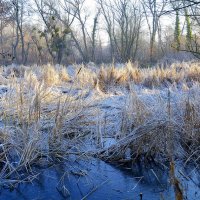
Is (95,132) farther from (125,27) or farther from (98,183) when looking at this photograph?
(125,27)

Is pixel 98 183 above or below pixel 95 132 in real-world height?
below

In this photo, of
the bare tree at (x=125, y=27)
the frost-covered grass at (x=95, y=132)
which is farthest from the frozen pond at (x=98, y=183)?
the bare tree at (x=125, y=27)

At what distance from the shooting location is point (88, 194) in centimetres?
259

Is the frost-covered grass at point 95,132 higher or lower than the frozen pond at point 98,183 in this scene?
higher

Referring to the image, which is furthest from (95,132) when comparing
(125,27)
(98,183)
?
(125,27)

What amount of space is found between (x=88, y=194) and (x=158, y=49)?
77.4 feet

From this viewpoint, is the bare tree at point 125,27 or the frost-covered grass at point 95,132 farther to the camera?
the bare tree at point 125,27

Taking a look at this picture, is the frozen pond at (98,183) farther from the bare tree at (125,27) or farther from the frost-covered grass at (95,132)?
the bare tree at (125,27)

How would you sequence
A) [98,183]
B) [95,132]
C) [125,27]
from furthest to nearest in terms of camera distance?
[125,27] < [95,132] < [98,183]

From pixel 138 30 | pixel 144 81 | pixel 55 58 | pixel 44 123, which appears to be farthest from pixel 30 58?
pixel 44 123

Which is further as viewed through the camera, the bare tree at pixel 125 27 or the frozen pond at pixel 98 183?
the bare tree at pixel 125 27

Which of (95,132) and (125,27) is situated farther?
(125,27)

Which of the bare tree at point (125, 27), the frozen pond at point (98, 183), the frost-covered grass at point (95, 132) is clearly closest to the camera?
the frozen pond at point (98, 183)

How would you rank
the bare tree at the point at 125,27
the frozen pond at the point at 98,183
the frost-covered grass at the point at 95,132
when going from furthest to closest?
the bare tree at the point at 125,27 < the frost-covered grass at the point at 95,132 < the frozen pond at the point at 98,183
